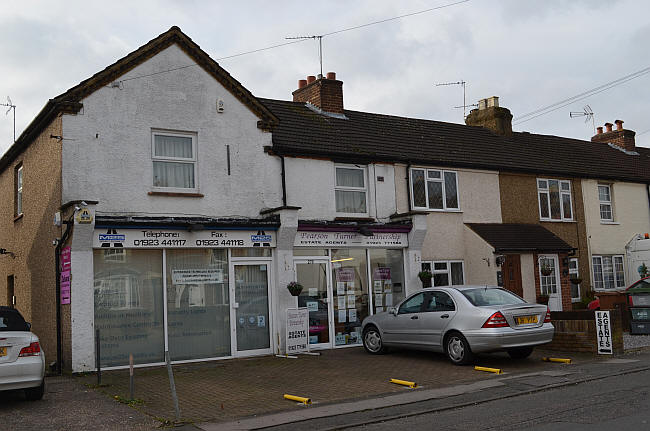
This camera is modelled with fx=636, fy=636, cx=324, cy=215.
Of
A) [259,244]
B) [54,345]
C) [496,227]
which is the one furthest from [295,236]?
[496,227]

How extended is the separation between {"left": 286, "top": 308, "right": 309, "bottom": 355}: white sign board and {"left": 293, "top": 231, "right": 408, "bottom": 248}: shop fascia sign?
67.7 inches

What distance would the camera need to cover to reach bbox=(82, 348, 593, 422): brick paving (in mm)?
9727

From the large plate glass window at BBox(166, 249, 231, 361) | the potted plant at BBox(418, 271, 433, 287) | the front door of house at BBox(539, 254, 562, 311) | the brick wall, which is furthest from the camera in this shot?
the front door of house at BBox(539, 254, 562, 311)

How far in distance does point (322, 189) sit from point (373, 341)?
4.39 meters

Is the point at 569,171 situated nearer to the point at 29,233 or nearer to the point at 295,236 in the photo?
the point at 295,236

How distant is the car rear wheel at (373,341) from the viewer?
14874mm

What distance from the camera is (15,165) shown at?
18.2m

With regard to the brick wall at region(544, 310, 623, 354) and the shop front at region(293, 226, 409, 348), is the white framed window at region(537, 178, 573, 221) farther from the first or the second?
the brick wall at region(544, 310, 623, 354)

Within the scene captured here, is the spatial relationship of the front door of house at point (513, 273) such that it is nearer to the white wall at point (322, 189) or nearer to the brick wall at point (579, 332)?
the white wall at point (322, 189)

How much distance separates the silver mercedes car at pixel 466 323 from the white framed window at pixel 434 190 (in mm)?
5302

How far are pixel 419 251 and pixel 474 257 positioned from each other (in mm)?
2509

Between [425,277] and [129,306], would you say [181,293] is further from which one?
[425,277]

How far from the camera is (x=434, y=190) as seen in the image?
1942cm

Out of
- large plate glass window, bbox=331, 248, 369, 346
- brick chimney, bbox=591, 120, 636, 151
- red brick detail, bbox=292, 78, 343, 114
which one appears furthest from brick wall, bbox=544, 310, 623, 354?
brick chimney, bbox=591, 120, 636, 151
